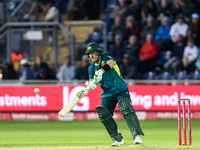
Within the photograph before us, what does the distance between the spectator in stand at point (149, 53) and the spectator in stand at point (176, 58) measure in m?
0.51

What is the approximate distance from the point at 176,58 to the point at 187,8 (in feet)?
7.66

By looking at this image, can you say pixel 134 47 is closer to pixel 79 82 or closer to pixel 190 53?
pixel 190 53

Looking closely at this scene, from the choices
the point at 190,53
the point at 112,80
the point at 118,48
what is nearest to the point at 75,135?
the point at 112,80

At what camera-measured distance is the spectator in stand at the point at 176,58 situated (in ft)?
47.3

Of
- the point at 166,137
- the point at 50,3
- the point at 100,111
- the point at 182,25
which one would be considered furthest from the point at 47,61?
the point at 100,111

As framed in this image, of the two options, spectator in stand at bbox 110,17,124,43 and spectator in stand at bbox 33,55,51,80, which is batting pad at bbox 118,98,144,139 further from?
spectator in stand at bbox 110,17,124,43

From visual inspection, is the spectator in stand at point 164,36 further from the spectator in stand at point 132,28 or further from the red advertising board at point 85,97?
the red advertising board at point 85,97

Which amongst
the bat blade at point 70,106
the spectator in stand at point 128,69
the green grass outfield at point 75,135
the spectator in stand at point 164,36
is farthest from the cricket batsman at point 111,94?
the spectator in stand at point 164,36

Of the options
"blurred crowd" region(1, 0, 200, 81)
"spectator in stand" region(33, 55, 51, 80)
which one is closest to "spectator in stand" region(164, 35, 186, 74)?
"blurred crowd" region(1, 0, 200, 81)

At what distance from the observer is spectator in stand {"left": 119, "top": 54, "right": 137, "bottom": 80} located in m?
14.2

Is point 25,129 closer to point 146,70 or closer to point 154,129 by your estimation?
point 154,129

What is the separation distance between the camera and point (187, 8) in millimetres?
16062

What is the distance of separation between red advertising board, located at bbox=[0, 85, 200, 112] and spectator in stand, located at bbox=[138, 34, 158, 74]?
151 cm

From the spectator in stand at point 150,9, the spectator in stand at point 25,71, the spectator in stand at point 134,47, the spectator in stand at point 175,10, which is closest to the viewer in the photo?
the spectator in stand at point 25,71
